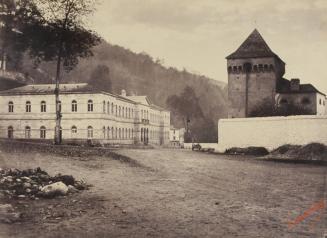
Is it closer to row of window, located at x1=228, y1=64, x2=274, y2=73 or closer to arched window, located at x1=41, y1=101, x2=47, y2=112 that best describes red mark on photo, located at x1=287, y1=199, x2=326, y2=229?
row of window, located at x1=228, y1=64, x2=274, y2=73

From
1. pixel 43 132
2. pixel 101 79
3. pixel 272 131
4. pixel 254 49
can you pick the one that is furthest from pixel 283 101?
pixel 101 79

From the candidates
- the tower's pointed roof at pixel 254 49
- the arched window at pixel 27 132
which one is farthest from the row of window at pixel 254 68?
the arched window at pixel 27 132

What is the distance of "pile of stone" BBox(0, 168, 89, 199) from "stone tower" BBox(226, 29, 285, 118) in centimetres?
4254

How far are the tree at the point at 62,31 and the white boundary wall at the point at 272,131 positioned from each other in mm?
14568

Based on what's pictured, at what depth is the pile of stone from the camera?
10922 mm

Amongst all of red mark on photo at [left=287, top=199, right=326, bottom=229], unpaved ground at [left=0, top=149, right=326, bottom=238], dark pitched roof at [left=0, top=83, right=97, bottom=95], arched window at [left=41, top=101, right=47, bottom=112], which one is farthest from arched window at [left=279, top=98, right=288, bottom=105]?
red mark on photo at [left=287, top=199, right=326, bottom=229]

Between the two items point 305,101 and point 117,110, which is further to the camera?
point 117,110

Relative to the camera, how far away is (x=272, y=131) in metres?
34.4

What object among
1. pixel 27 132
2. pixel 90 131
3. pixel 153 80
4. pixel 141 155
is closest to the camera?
pixel 141 155

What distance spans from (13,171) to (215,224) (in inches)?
255

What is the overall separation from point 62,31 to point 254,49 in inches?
1234

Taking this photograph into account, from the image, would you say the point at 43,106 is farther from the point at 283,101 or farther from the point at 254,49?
the point at 283,101

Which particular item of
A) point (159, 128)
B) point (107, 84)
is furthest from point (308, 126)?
point (107, 84)

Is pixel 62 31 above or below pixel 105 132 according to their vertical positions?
above
